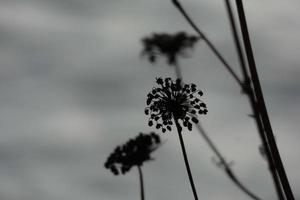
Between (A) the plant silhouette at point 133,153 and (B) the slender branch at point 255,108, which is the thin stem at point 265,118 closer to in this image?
(B) the slender branch at point 255,108

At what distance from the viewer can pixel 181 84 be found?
15938mm

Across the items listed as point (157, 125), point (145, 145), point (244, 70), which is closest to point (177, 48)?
point (157, 125)

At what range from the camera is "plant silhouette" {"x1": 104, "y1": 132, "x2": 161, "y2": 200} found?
19144mm

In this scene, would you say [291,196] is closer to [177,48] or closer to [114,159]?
[177,48]

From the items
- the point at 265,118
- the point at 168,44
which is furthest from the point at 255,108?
the point at 168,44

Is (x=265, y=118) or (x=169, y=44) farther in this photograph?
(x=169, y=44)

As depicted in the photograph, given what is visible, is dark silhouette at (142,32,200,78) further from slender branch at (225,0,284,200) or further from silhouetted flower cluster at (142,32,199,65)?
slender branch at (225,0,284,200)

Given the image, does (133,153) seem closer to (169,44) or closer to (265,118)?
(169,44)

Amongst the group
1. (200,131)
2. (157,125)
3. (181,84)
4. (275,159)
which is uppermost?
(181,84)

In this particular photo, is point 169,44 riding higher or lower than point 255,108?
higher

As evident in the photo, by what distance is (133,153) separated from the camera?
19641mm

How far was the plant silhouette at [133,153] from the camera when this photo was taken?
19144 millimetres

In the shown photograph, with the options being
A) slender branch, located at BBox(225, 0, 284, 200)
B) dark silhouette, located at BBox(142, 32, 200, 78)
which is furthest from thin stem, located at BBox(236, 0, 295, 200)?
dark silhouette, located at BBox(142, 32, 200, 78)

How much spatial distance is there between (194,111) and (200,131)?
3.55 m
